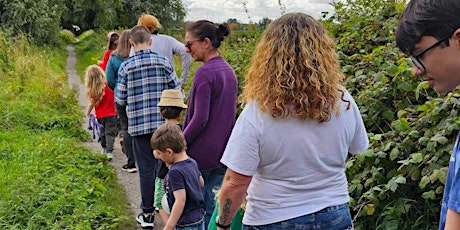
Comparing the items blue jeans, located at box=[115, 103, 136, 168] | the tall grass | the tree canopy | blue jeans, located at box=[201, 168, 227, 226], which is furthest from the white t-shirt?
the tree canopy

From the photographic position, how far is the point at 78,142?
8.59 meters

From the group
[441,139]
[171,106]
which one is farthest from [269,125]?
[171,106]

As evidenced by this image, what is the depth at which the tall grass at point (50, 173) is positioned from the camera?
5000 mm

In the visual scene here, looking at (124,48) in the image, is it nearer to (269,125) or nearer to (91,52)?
(269,125)

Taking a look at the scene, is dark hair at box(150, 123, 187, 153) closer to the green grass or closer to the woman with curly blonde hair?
the woman with curly blonde hair

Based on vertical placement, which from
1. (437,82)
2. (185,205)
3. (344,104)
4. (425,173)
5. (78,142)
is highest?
(437,82)

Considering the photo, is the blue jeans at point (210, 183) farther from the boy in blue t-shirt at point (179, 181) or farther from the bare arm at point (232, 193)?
the bare arm at point (232, 193)

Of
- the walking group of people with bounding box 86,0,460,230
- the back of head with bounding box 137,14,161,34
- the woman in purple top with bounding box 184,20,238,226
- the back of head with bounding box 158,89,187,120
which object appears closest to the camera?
the walking group of people with bounding box 86,0,460,230

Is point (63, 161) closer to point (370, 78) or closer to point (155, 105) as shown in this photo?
point (155, 105)

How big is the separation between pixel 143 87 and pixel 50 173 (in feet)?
6.15

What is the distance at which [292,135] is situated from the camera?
2.46m

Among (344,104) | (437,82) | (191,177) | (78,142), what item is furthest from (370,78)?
(78,142)

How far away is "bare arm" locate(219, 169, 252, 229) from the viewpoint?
2529 millimetres

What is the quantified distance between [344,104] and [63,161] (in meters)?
4.89
